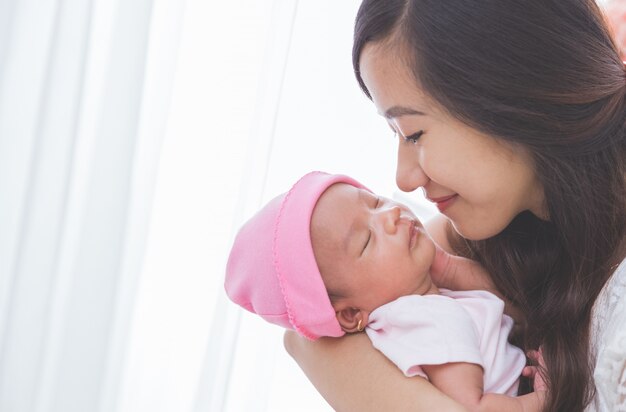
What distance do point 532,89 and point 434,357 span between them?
0.53 meters

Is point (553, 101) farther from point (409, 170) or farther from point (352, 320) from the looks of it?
point (352, 320)

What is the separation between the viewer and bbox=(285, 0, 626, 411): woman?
4.86ft

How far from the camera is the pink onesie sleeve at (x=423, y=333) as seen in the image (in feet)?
4.91

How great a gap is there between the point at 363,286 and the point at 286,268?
0.54 feet

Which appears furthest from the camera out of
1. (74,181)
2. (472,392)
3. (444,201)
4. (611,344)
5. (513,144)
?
(74,181)

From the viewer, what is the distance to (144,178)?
2.36 metres

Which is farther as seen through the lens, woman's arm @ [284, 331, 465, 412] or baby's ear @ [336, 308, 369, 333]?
baby's ear @ [336, 308, 369, 333]

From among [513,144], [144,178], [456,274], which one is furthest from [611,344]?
[144,178]

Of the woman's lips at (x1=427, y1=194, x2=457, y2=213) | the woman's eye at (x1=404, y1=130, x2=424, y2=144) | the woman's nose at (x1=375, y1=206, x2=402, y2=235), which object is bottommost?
the woman's nose at (x1=375, y1=206, x2=402, y2=235)

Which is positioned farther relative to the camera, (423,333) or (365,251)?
(365,251)

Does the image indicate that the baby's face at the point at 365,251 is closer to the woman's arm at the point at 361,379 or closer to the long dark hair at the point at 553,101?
the woman's arm at the point at 361,379

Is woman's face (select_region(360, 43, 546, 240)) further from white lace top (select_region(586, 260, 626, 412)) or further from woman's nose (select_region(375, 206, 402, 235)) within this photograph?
white lace top (select_region(586, 260, 626, 412))

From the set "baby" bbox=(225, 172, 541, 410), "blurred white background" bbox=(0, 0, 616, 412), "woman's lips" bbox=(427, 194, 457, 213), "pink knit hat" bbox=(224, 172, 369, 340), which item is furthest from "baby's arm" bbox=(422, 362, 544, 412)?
"blurred white background" bbox=(0, 0, 616, 412)

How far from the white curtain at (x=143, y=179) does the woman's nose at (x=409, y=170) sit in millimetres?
922
